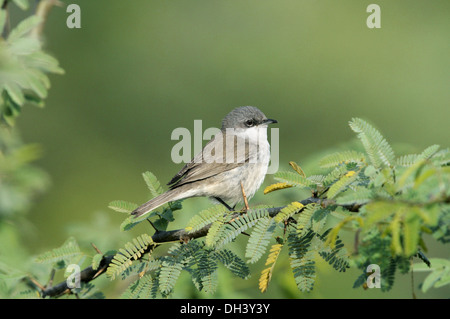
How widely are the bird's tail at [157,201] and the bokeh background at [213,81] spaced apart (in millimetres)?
5007

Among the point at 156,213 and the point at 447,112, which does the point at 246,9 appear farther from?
the point at 156,213

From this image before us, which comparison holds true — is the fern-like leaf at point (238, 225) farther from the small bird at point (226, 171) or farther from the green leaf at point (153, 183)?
the small bird at point (226, 171)

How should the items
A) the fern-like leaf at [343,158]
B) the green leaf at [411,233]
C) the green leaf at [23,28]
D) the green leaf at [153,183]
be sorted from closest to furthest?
the green leaf at [411,233]
the fern-like leaf at [343,158]
the green leaf at [23,28]
the green leaf at [153,183]

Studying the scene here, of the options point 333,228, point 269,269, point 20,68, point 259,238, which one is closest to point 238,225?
point 259,238

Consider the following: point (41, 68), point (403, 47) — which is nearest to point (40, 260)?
point (41, 68)

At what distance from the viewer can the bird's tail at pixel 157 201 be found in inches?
139

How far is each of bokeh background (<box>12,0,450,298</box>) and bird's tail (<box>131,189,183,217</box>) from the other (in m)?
5.01

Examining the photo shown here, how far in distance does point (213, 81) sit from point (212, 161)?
663cm

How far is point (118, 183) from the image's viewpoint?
10.1 m

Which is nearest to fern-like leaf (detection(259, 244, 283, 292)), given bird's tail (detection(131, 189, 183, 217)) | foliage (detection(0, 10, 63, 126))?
bird's tail (detection(131, 189, 183, 217))

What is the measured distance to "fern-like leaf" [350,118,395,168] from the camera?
9.23ft

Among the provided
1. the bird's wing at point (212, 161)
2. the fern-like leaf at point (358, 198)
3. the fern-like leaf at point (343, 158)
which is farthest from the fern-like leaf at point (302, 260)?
the bird's wing at point (212, 161)

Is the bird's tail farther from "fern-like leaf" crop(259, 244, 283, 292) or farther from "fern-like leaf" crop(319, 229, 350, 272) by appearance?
"fern-like leaf" crop(319, 229, 350, 272)

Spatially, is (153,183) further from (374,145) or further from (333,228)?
(333,228)
